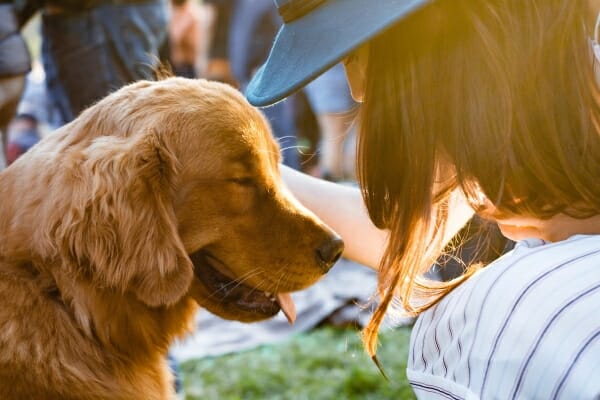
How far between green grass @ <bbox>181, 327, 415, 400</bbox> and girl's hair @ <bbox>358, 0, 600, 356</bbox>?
2090 millimetres

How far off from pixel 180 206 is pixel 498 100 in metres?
1.16

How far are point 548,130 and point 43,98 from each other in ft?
27.4

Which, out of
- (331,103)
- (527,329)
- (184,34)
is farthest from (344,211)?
(184,34)

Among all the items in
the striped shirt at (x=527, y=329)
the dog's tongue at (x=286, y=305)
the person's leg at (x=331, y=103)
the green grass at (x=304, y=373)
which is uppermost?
the striped shirt at (x=527, y=329)

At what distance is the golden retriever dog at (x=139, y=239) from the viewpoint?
2.13 meters

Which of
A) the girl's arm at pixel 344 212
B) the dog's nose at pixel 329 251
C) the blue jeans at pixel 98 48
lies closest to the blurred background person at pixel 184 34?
the blue jeans at pixel 98 48

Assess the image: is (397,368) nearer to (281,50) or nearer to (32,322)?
(32,322)

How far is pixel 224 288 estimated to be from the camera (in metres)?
2.46

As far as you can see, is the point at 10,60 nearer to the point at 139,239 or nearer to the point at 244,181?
the point at 244,181

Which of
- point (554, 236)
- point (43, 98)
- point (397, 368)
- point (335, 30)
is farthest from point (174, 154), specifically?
point (43, 98)

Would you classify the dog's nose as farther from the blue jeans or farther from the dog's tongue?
the blue jeans

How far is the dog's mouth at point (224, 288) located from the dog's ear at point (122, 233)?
0.23 metres

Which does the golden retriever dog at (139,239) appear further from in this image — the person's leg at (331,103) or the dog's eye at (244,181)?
the person's leg at (331,103)

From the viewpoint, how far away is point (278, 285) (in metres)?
2.53
